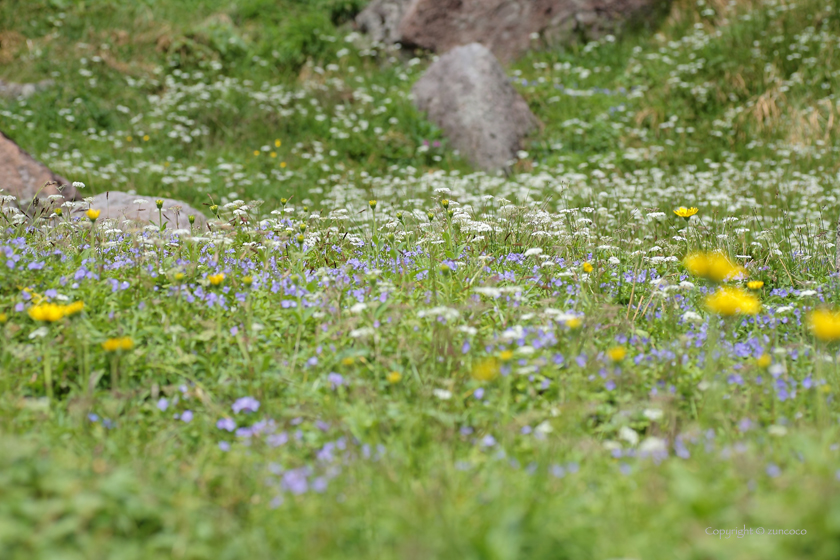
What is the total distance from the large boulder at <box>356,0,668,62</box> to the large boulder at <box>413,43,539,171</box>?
2536mm

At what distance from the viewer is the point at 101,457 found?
6.70 feet

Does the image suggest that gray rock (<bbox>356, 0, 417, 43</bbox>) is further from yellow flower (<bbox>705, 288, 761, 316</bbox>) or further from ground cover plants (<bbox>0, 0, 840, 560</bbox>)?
yellow flower (<bbox>705, 288, 761, 316</bbox>)

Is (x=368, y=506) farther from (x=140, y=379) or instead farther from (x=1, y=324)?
(x=1, y=324)

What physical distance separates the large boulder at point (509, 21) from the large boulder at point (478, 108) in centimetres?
254

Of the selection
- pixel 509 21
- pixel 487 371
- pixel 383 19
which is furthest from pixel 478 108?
pixel 487 371

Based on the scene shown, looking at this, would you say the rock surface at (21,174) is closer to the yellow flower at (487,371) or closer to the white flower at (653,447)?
the yellow flower at (487,371)

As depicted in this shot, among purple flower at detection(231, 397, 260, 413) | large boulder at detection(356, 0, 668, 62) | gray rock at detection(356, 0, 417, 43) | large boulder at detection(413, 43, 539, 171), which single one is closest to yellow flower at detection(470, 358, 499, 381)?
purple flower at detection(231, 397, 260, 413)

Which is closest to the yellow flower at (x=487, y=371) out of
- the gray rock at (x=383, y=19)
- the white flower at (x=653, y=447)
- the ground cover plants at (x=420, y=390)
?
the ground cover plants at (x=420, y=390)

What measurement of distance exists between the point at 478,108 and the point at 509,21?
3.66 meters

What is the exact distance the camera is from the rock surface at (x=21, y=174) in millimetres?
5285

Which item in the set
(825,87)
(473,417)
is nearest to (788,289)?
(473,417)

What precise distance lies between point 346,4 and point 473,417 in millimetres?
11938

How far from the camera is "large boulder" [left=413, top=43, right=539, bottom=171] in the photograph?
27.6 ft

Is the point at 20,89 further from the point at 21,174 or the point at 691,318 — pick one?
the point at 691,318
